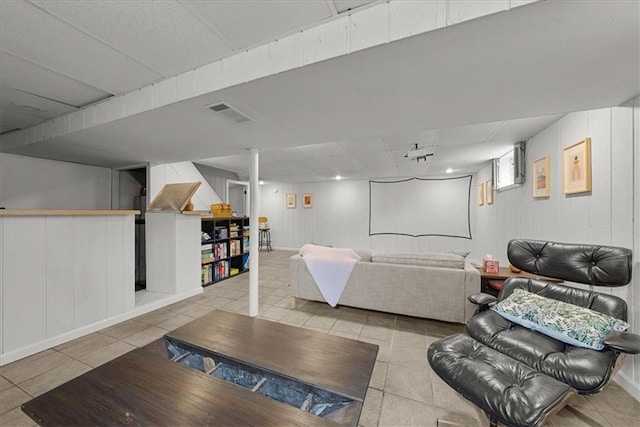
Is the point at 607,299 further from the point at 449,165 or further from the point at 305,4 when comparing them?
the point at 449,165

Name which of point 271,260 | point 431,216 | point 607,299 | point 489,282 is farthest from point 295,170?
point 607,299

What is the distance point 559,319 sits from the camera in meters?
1.51

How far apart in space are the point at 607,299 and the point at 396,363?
153 cm

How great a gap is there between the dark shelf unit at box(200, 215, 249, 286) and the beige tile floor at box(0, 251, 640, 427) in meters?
0.79

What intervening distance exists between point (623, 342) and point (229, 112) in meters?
2.87

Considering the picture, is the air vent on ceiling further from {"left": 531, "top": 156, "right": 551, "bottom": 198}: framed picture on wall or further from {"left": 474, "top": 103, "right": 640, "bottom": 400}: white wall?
{"left": 531, "top": 156, "right": 551, "bottom": 198}: framed picture on wall

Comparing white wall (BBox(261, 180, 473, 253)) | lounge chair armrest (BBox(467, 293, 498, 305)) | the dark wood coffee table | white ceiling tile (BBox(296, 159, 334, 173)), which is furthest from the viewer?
white wall (BBox(261, 180, 473, 253))

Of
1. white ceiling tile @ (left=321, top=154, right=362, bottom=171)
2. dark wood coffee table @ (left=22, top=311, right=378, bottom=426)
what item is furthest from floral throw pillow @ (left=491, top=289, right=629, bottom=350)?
white ceiling tile @ (left=321, top=154, right=362, bottom=171)

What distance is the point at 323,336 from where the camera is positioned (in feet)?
5.48

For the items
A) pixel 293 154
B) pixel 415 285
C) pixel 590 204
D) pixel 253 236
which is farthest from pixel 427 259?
pixel 293 154

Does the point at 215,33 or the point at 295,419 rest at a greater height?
the point at 215,33

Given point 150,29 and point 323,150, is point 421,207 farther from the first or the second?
point 150,29

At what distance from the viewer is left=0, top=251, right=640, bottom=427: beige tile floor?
1.50 meters

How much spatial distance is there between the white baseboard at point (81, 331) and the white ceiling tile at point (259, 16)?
10.3 feet
